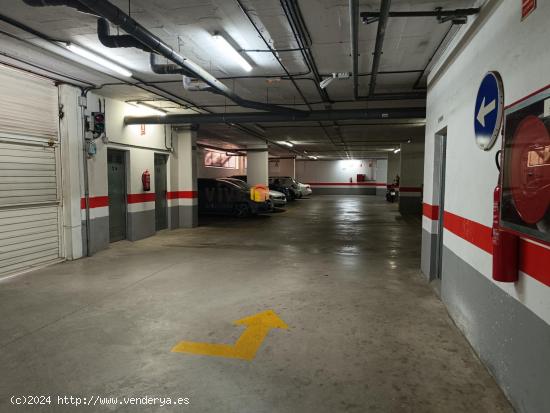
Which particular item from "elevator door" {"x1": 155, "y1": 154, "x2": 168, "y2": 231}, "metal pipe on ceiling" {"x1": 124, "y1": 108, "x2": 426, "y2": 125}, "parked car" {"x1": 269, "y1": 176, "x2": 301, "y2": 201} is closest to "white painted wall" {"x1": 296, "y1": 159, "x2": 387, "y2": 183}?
"parked car" {"x1": 269, "y1": 176, "x2": 301, "y2": 201}

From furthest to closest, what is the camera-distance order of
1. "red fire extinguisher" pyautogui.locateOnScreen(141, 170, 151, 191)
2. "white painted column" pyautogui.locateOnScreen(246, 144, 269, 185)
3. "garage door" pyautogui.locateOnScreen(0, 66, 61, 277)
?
"white painted column" pyautogui.locateOnScreen(246, 144, 269, 185)
"red fire extinguisher" pyautogui.locateOnScreen(141, 170, 151, 191)
"garage door" pyautogui.locateOnScreen(0, 66, 61, 277)

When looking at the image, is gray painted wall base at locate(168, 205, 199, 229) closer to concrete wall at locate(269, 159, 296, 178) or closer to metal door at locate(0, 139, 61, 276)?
metal door at locate(0, 139, 61, 276)

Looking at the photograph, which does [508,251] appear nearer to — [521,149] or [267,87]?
[521,149]

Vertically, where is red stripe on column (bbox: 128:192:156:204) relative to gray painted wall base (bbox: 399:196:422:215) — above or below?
above

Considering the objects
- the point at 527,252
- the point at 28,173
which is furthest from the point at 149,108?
the point at 527,252

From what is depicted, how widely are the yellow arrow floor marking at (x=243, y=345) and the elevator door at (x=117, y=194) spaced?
217 inches

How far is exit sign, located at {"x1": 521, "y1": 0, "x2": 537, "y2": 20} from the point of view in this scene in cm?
216

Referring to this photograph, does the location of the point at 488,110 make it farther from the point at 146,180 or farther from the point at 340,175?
the point at 340,175

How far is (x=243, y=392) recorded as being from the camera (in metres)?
2.50

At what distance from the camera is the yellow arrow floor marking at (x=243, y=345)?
3.06 meters

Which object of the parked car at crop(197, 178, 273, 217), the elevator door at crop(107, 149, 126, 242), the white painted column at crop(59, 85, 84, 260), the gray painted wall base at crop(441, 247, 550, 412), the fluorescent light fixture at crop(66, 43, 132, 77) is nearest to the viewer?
the gray painted wall base at crop(441, 247, 550, 412)

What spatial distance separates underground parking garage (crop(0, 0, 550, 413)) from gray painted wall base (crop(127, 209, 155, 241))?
1.9 inches

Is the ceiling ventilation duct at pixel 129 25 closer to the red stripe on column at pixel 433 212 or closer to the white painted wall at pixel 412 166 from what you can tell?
the red stripe on column at pixel 433 212

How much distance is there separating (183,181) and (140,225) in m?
2.25
